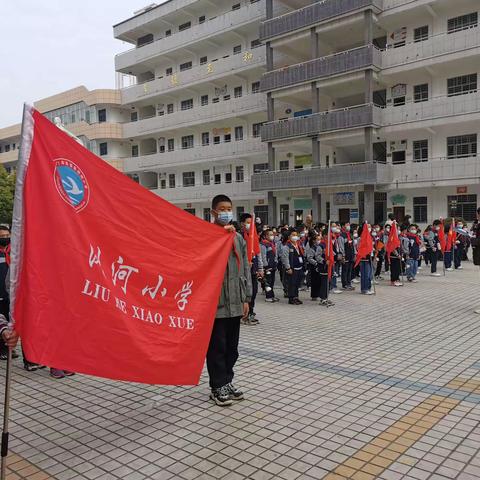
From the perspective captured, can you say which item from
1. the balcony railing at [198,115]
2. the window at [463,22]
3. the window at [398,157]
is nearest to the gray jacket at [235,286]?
the window at [398,157]

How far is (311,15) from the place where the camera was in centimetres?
2748

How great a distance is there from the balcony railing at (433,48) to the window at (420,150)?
4.22 m

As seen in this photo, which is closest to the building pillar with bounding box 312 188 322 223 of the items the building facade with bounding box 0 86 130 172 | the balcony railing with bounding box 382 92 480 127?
the balcony railing with bounding box 382 92 480 127

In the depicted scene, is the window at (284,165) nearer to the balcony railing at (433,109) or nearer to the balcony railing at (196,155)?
the balcony railing at (196,155)

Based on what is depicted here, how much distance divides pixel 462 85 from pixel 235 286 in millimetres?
24733

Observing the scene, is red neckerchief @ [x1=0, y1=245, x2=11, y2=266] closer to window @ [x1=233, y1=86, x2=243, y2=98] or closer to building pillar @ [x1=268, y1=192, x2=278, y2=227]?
building pillar @ [x1=268, y1=192, x2=278, y2=227]

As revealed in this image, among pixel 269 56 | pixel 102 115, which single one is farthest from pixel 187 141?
pixel 269 56

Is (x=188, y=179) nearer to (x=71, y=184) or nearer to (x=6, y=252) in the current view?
(x=6, y=252)

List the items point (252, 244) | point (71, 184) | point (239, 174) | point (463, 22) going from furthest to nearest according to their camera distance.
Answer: point (239, 174) < point (463, 22) < point (252, 244) < point (71, 184)

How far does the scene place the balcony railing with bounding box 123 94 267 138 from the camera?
32.3 m

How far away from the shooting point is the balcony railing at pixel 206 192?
33719 mm

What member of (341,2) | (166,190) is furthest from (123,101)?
(341,2)

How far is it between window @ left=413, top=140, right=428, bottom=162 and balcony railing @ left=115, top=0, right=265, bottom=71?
13.3 m

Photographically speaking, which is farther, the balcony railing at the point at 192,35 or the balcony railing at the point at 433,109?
the balcony railing at the point at 192,35
